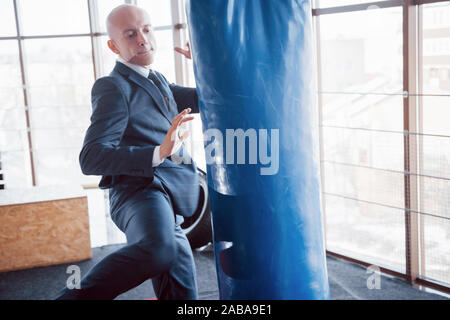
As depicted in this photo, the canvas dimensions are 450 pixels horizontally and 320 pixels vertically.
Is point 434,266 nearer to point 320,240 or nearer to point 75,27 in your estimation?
point 320,240

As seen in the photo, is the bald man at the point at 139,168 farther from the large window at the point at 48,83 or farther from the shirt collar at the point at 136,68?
the large window at the point at 48,83

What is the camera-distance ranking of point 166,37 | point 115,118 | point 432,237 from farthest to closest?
point 166,37
point 432,237
point 115,118

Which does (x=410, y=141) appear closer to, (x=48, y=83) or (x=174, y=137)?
(x=174, y=137)

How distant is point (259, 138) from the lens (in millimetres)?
1494

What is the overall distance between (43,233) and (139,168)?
117 inches

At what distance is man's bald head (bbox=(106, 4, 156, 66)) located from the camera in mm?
1552

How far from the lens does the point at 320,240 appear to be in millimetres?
1675

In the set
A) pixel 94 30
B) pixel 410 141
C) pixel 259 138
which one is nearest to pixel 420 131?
pixel 410 141

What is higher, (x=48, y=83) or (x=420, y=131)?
(x=48, y=83)

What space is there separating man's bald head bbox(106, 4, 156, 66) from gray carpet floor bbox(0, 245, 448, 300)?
1973mm

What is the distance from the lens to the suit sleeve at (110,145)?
57.7 inches
